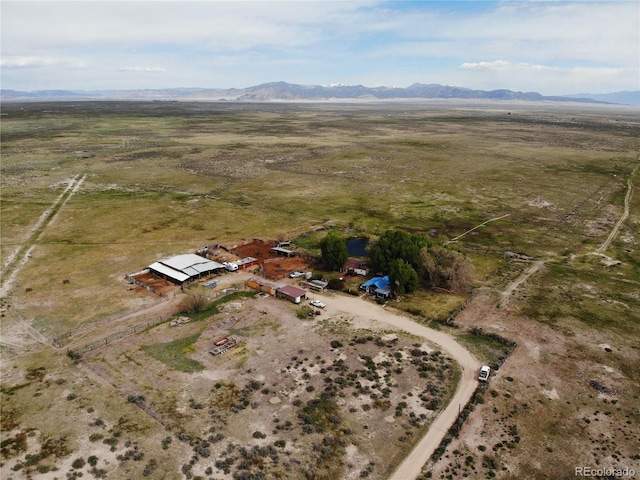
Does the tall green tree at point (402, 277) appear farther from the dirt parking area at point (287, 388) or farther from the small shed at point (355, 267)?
the dirt parking area at point (287, 388)

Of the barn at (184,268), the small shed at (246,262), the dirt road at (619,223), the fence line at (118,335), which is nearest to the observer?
the fence line at (118,335)

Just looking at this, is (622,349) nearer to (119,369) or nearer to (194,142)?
(119,369)

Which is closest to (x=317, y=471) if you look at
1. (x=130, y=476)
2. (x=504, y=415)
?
(x=130, y=476)

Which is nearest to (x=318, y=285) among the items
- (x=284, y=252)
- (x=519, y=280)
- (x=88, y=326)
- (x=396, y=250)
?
(x=396, y=250)

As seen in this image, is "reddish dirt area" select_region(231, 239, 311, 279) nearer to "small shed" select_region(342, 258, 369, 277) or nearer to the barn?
"small shed" select_region(342, 258, 369, 277)

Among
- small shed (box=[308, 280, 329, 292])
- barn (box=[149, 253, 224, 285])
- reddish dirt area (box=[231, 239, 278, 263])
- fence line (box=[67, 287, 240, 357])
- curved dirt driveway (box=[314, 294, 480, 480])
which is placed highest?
barn (box=[149, 253, 224, 285])

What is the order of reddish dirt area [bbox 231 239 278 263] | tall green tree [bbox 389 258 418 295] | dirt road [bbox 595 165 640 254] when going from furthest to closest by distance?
dirt road [bbox 595 165 640 254] → reddish dirt area [bbox 231 239 278 263] → tall green tree [bbox 389 258 418 295]

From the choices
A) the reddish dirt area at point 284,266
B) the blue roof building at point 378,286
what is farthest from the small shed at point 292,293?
the blue roof building at point 378,286

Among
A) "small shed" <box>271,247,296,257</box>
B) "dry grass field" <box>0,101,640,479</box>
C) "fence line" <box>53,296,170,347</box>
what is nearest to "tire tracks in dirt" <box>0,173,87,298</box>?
"dry grass field" <box>0,101,640,479</box>
